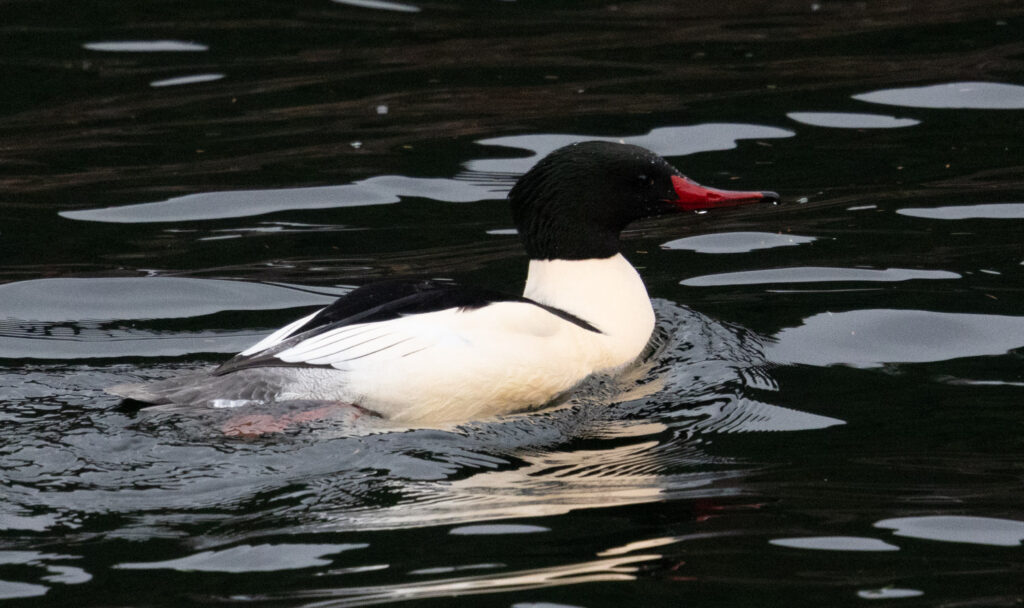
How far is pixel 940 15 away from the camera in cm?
1179

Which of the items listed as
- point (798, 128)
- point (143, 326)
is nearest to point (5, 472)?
point (143, 326)

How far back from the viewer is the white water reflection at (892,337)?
21.9 feet

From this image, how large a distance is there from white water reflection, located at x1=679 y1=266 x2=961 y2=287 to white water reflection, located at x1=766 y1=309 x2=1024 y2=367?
0.55 meters

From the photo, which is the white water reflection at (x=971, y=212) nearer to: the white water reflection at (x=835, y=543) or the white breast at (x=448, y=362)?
the white breast at (x=448, y=362)

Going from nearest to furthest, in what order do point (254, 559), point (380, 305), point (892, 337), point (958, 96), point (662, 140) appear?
point (254, 559) < point (380, 305) < point (892, 337) < point (662, 140) < point (958, 96)

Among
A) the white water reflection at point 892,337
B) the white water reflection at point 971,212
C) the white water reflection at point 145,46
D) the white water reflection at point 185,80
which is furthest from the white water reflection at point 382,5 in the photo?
the white water reflection at point 892,337

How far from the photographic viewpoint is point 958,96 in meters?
10.3

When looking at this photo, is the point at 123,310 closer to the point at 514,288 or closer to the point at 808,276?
the point at 514,288

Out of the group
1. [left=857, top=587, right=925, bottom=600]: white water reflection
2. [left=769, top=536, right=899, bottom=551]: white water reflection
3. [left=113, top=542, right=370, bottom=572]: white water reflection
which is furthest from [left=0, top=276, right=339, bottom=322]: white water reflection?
[left=857, top=587, right=925, bottom=600]: white water reflection

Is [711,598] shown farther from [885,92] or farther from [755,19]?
[755,19]

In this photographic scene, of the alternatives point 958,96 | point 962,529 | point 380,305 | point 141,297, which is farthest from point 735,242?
point 962,529

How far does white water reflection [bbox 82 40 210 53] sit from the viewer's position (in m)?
12.0

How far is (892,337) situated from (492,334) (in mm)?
2113

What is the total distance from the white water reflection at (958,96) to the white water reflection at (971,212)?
68.8 inches
